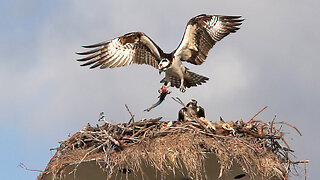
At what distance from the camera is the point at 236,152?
622 cm

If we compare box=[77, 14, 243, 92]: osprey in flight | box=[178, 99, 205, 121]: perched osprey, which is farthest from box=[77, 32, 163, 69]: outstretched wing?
box=[178, 99, 205, 121]: perched osprey

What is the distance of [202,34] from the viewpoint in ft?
26.5

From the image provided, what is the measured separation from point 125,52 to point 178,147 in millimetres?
2654

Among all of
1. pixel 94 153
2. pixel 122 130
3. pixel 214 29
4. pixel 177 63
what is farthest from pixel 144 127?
pixel 214 29

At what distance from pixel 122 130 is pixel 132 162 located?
21.2 inches

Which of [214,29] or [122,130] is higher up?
[214,29]

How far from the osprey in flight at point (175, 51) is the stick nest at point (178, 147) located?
1.58 m

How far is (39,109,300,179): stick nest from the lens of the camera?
20.1 feet

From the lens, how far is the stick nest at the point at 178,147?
20.1 ft

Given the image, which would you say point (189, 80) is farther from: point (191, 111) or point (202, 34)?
point (191, 111)

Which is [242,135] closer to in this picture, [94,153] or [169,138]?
[169,138]

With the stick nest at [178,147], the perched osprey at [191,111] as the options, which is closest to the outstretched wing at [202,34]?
the perched osprey at [191,111]

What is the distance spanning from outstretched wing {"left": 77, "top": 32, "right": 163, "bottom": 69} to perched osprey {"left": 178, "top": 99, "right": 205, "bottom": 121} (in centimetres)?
116

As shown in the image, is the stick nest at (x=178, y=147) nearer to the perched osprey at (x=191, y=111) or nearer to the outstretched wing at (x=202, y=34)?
the perched osprey at (x=191, y=111)
